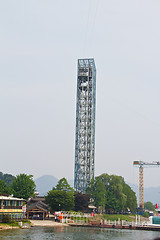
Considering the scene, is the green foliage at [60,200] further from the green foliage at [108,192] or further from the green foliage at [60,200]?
the green foliage at [108,192]

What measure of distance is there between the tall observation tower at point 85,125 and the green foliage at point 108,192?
17180mm

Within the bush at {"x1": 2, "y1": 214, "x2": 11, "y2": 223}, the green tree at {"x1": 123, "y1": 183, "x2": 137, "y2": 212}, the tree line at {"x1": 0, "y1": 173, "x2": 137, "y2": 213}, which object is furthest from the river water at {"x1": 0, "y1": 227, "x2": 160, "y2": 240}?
the green tree at {"x1": 123, "y1": 183, "x2": 137, "y2": 212}

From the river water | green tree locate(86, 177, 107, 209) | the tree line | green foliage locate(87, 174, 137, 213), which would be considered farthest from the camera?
green foliage locate(87, 174, 137, 213)

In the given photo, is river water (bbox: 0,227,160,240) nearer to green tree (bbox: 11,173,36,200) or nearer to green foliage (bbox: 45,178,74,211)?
green foliage (bbox: 45,178,74,211)

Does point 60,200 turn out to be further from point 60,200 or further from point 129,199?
point 129,199

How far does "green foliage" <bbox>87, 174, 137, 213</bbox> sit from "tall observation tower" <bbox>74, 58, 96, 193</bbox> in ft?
56.4

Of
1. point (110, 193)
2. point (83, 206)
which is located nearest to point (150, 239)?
point (83, 206)

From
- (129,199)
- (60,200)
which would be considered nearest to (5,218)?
(60,200)

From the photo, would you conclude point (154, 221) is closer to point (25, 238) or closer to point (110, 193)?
point (110, 193)

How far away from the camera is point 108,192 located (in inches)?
5005

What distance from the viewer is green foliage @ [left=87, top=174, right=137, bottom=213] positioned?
398 feet

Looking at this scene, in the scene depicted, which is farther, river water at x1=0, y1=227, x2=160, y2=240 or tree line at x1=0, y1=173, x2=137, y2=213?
tree line at x1=0, y1=173, x2=137, y2=213

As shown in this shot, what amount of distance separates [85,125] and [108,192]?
115 ft

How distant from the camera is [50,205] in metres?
94.7
